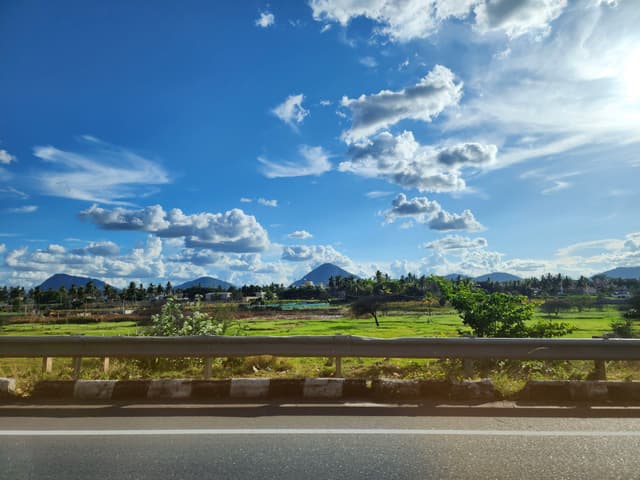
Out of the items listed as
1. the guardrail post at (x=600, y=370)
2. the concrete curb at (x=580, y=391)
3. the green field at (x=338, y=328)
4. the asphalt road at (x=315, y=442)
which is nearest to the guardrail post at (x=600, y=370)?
the guardrail post at (x=600, y=370)

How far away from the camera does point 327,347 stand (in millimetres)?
7082

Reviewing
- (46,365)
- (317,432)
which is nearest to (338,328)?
(46,365)

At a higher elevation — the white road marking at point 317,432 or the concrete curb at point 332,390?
the concrete curb at point 332,390

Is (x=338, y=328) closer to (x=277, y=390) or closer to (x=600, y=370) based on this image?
(x=600, y=370)

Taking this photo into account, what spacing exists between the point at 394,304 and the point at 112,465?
93776 mm

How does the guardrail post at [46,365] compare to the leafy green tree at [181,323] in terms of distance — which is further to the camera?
the leafy green tree at [181,323]

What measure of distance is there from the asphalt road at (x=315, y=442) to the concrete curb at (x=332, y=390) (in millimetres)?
449

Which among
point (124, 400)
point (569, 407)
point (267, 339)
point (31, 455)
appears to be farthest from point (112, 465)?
point (569, 407)

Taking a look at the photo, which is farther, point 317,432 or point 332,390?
point 332,390

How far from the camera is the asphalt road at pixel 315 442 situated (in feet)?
12.7

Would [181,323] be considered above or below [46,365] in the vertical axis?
above

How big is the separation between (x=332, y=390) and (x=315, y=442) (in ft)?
6.15

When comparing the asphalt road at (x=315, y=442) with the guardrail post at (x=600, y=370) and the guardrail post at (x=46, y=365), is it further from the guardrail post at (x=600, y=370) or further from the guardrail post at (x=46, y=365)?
the guardrail post at (x=46, y=365)

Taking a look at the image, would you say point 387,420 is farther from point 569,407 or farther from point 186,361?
point 186,361
